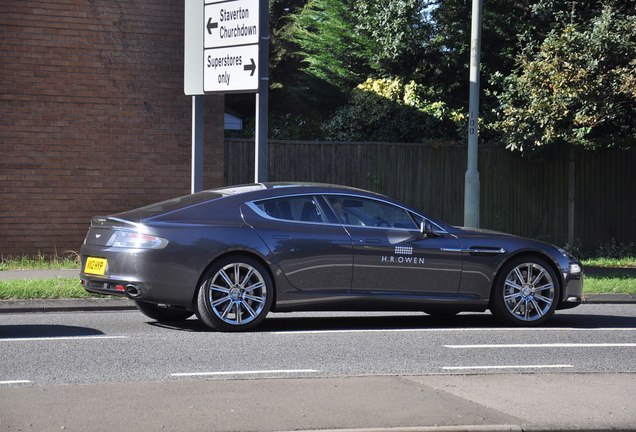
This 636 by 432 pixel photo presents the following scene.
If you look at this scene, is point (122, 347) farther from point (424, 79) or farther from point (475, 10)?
point (424, 79)

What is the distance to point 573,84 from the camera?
14.6m

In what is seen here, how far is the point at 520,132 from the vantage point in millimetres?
15742

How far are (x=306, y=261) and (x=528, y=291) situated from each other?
8.15 feet

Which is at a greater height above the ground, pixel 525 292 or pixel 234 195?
pixel 234 195

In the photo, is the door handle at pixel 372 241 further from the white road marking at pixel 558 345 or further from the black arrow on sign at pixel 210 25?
the black arrow on sign at pixel 210 25

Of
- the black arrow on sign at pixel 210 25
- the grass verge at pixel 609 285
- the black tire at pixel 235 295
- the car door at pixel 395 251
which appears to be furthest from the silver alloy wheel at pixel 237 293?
the grass verge at pixel 609 285

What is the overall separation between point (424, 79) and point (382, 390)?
45.2 ft

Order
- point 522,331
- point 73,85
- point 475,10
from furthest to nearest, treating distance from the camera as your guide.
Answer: point 73,85
point 475,10
point 522,331

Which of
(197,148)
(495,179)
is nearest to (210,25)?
(197,148)

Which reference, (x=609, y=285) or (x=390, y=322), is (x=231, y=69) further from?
(x=609, y=285)

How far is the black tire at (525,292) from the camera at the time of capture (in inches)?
353

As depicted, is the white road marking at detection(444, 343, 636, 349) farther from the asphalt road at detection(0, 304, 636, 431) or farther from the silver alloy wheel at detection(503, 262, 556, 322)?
the silver alloy wheel at detection(503, 262, 556, 322)

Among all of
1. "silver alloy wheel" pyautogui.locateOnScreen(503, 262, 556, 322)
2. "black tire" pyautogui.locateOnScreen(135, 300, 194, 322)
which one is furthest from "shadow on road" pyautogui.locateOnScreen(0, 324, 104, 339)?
"silver alloy wheel" pyautogui.locateOnScreen(503, 262, 556, 322)

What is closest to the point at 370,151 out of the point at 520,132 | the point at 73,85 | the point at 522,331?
the point at 520,132
